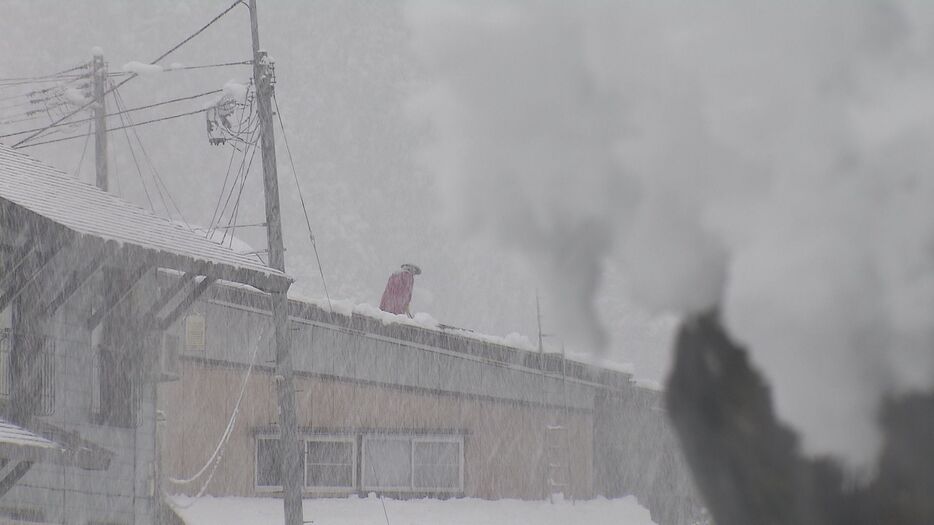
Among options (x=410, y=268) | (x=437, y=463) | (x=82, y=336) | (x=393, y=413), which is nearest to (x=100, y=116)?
(x=410, y=268)

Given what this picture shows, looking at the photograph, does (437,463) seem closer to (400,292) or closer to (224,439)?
(400,292)

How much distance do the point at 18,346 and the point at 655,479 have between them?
56.4 ft

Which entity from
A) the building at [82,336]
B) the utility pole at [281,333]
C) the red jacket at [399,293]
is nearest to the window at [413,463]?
the red jacket at [399,293]

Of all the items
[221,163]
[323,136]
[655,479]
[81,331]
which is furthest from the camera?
[323,136]

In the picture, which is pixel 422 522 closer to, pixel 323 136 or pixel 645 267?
pixel 645 267

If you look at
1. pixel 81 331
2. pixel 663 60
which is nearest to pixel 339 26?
pixel 81 331

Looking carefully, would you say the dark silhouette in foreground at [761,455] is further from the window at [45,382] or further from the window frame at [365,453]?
the window frame at [365,453]

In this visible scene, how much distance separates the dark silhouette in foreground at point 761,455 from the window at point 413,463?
→ 19050 mm

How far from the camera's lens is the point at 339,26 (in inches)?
4968

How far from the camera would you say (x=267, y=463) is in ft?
63.9

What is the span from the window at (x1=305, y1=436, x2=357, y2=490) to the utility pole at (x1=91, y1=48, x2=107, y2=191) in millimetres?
6758

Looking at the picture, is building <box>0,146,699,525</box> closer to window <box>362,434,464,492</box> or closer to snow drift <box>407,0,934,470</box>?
window <box>362,434,464,492</box>

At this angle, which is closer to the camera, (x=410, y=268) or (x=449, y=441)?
(x=449, y=441)

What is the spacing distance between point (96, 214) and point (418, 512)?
9400mm
